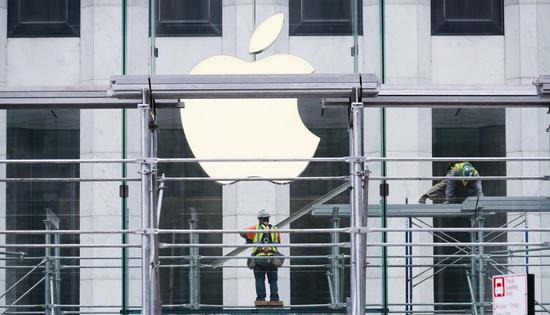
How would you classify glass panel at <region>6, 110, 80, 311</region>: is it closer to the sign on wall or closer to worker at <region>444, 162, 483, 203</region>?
worker at <region>444, 162, 483, 203</region>

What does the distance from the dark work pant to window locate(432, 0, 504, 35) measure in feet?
9.87

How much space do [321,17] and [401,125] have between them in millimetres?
1444

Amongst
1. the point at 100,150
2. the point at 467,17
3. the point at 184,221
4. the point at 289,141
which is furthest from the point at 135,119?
the point at 467,17

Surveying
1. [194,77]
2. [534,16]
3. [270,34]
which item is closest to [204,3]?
[270,34]

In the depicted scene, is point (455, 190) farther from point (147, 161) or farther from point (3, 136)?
point (147, 161)

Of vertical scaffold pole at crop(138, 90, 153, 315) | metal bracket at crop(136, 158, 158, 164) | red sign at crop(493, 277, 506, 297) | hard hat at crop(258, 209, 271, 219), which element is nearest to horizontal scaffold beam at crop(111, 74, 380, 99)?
vertical scaffold pole at crop(138, 90, 153, 315)

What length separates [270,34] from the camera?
16156 mm

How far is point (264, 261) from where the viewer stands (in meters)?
15.2

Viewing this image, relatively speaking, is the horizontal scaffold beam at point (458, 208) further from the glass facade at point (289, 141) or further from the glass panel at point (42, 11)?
the glass panel at point (42, 11)

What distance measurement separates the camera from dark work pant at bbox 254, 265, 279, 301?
15.3 m

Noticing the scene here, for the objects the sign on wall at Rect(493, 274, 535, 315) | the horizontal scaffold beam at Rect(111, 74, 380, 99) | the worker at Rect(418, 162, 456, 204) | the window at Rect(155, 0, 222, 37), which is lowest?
the sign on wall at Rect(493, 274, 535, 315)

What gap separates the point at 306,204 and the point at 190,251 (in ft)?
4.06

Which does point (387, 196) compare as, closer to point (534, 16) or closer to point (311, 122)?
point (311, 122)

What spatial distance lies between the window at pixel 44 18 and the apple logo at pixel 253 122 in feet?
4.44
